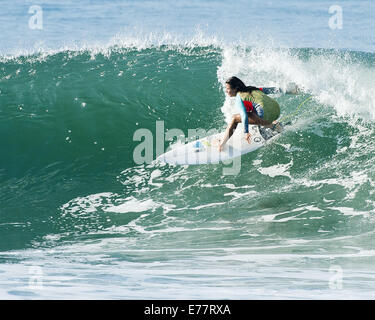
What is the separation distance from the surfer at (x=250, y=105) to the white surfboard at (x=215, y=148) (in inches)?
6.3

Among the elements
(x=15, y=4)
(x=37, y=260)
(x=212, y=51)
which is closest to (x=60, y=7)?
(x=15, y=4)

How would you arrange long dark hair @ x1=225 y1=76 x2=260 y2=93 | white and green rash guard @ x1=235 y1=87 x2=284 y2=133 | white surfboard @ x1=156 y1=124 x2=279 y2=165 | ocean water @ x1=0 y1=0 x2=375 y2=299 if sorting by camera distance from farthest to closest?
white surfboard @ x1=156 y1=124 x2=279 y2=165, long dark hair @ x1=225 y1=76 x2=260 y2=93, white and green rash guard @ x1=235 y1=87 x2=284 y2=133, ocean water @ x1=0 y1=0 x2=375 y2=299

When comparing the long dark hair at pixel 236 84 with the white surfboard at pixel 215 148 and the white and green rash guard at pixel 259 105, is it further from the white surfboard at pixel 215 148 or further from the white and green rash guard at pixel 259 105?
the white surfboard at pixel 215 148

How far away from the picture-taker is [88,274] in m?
6.69

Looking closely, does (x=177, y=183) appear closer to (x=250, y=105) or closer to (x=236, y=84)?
(x=250, y=105)

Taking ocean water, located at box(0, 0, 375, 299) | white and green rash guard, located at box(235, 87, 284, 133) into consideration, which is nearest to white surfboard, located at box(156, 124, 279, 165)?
ocean water, located at box(0, 0, 375, 299)

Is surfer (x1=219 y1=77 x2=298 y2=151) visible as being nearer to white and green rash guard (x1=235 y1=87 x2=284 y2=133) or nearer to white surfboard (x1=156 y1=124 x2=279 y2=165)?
white and green rash guard (x1=235 y1=87 x2=284 y2=133)

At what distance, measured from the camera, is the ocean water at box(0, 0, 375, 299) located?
6617mm

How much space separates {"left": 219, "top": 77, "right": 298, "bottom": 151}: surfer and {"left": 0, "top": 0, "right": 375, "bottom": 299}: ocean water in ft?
1.98

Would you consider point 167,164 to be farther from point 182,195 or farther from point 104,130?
point 104,130

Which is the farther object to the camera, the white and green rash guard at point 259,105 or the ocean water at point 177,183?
the white and green rash guard at point 259,105

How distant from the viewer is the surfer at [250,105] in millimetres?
9680

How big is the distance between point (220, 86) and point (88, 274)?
23.4 ft

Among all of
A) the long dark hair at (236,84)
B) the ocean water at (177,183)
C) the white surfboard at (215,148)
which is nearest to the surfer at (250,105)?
the long dark hair at (236,84)
